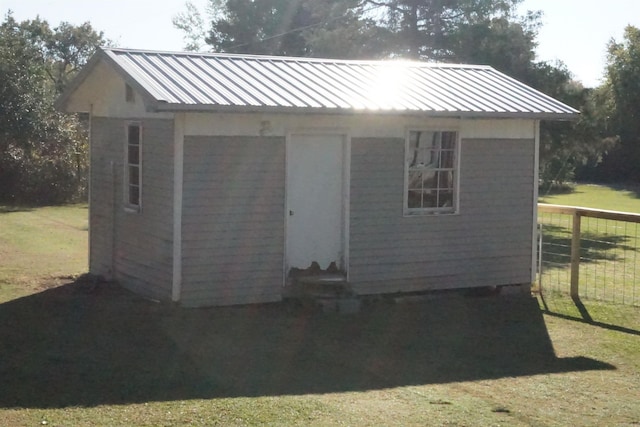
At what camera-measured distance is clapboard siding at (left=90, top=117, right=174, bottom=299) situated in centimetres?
1237

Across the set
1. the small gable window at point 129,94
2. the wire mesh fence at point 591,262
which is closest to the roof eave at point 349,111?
the wire mesh fence at point 591,262

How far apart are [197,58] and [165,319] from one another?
4046mm

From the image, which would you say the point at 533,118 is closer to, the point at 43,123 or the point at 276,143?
the point at 276,143

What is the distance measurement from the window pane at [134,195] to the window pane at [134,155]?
13.2 inches

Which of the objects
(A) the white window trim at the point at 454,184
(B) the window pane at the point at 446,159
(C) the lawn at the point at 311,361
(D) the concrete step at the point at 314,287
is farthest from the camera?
(B) the window pane at the point at 446,159

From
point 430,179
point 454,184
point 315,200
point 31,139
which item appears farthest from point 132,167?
point 31,139

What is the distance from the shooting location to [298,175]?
42.8 ft

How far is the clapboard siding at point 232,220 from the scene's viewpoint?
12.2 meters

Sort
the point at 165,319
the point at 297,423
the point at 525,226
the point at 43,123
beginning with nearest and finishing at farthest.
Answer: the point at 297,423 < the point at 165,319 < the point at 525,226 < the point at 43,123

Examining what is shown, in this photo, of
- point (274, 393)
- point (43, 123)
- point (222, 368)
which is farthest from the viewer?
point (43, 123)

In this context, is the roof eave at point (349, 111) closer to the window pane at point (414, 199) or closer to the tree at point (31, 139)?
the window pane at point (414, 199)

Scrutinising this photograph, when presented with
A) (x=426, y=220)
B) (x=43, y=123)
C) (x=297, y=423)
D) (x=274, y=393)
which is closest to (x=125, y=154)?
(x=426, y=220)

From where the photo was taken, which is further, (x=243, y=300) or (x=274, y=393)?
(x=243, y=300)

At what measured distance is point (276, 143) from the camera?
12695mm
